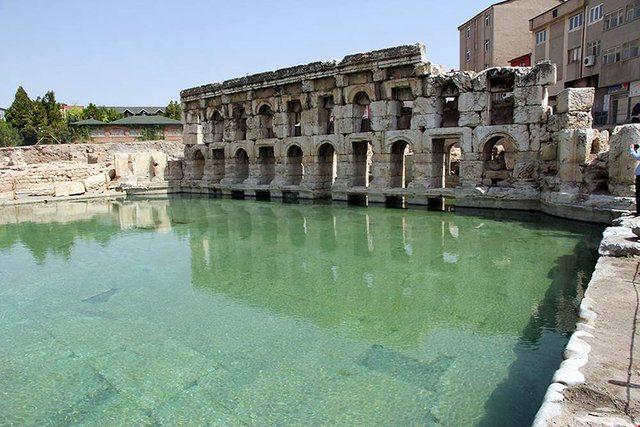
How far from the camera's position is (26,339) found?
18.1 ft

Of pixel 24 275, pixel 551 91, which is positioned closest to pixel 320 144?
pixel 24 275

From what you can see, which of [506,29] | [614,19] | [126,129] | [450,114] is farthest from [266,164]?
[126,129]

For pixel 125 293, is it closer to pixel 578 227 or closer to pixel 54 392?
pixel 54 392

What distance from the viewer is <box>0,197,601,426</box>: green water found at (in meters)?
3.95

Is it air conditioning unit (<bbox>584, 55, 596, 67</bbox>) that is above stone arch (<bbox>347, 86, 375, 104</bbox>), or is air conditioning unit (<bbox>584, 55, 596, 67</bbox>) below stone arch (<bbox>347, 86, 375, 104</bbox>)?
above

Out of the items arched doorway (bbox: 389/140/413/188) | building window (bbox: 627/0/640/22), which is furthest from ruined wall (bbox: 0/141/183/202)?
building window (bbox: 627/0/640/22)

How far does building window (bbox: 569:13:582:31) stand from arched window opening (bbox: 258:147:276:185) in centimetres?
1791

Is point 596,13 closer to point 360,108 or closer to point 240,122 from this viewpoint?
point 360,108

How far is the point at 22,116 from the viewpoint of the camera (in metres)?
38.6

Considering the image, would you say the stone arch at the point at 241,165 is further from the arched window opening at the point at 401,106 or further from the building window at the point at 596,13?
the building window at the point at 596,13

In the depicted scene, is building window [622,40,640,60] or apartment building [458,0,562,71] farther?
apartment building [458,0,562,71]

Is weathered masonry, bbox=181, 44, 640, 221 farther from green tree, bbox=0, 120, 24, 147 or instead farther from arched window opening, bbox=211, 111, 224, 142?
green tree, bbox=0, 120, 24, 147

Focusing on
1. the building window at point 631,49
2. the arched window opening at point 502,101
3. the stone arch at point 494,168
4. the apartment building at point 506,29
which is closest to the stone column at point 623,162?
the stone arch at point 494,168

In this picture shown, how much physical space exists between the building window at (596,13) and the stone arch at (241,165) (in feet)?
62.0
